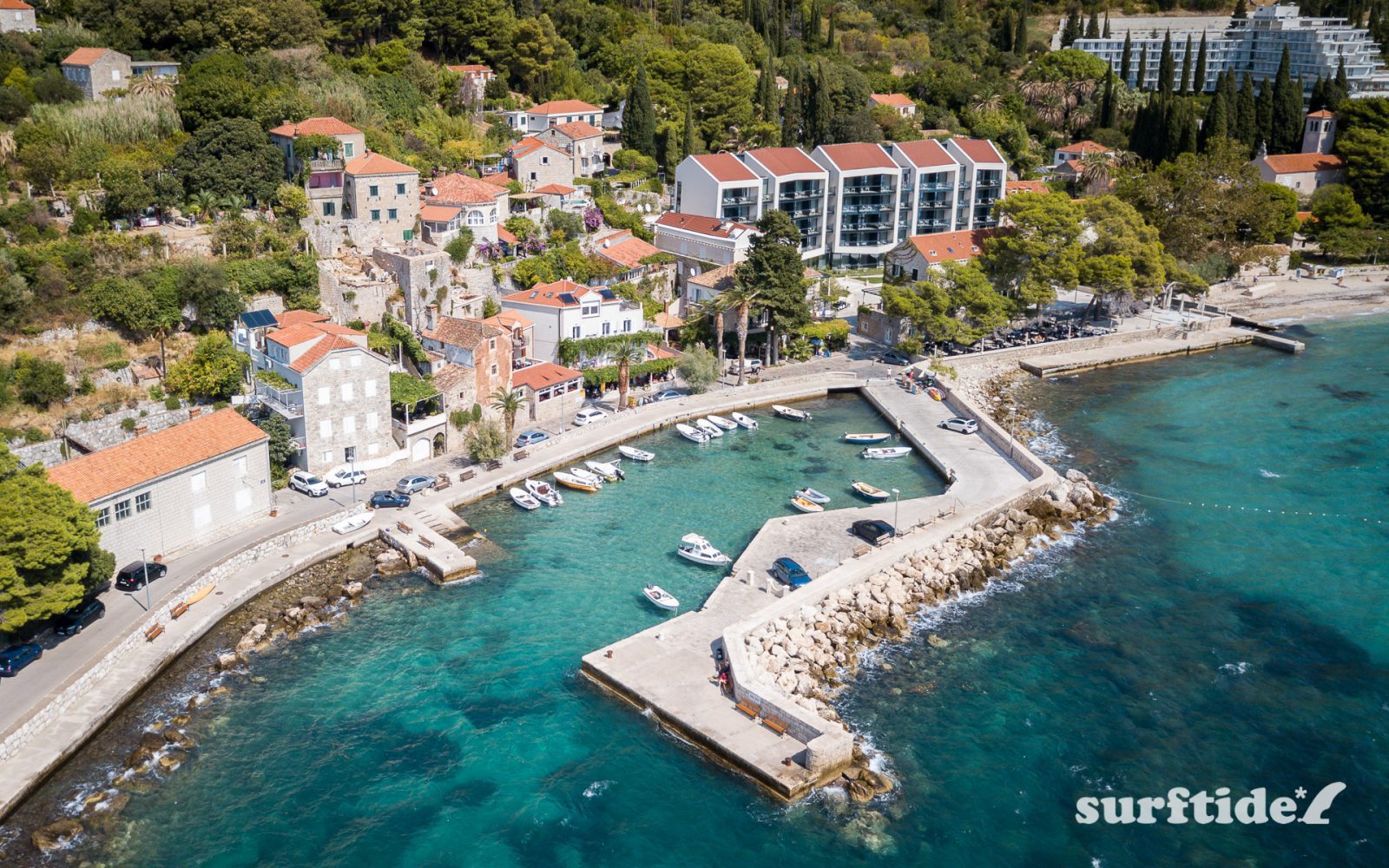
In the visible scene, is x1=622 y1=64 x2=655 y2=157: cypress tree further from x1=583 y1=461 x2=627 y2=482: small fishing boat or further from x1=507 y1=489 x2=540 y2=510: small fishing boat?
x1=507 y1=489 x2=540 y2=510: small fishing boat

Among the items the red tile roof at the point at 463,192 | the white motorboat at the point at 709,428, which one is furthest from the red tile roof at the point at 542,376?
the red tile roof at the point at 463,192

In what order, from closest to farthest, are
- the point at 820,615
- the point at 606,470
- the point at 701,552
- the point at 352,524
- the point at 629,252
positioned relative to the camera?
the point at 820,615
the point at 701,552
the point at 352,524
the point at 606,470
the point at 629,252

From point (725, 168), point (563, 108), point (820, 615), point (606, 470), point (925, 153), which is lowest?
point (820, 615)

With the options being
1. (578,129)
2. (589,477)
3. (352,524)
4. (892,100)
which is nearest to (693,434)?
(589,477)

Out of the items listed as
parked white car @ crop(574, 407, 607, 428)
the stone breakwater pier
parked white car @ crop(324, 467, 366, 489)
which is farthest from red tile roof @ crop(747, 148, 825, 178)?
parked white car @ crop(324, 467, 366, 489)

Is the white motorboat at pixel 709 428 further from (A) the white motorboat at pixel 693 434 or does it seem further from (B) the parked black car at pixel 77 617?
(B) the parked black car at pixel 77 617

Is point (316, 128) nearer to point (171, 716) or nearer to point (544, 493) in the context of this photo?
point (544, 493)

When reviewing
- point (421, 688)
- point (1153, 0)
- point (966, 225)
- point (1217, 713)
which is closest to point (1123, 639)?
point (1217, 713)
